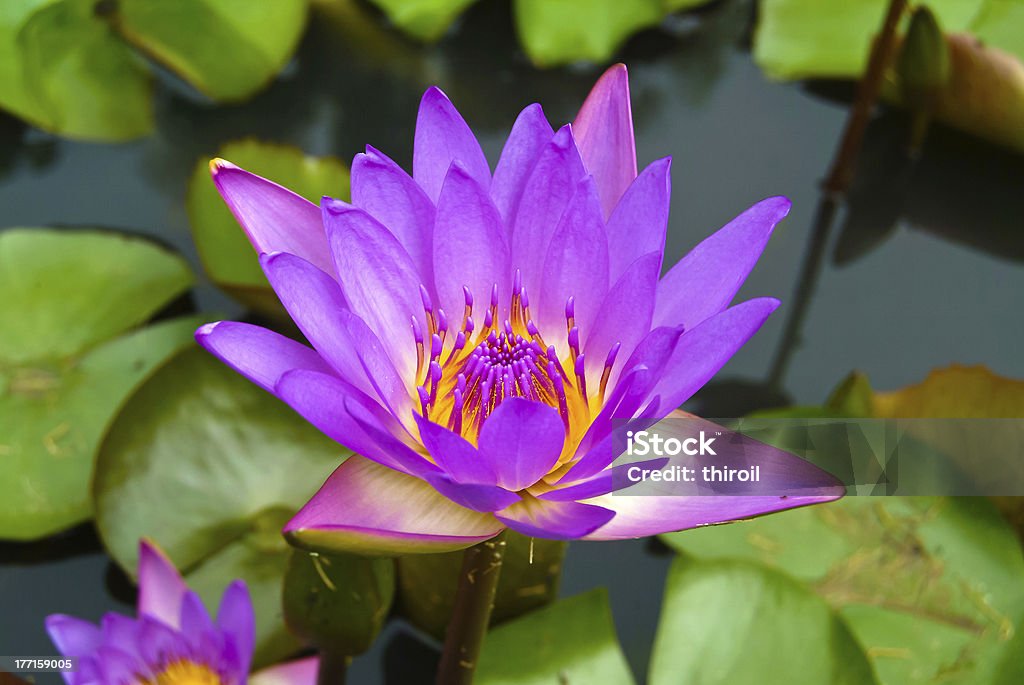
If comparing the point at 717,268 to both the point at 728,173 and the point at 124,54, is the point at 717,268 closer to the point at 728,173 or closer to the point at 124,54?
the point at 728,173

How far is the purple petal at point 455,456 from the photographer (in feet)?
2.48

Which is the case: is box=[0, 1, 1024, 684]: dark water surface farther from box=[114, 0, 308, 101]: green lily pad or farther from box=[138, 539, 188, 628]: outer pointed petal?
box=[138, 539, 188, 628]: outer pointed petal

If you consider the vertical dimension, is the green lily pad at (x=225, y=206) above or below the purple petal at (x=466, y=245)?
below

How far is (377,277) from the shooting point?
2.85ft

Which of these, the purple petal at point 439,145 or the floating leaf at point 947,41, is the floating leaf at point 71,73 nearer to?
the purple petal at point 439,145

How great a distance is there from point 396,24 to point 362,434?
1651 millimetres

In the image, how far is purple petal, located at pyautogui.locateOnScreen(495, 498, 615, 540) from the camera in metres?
0.75

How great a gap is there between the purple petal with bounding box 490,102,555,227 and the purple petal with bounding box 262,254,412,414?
0.20m

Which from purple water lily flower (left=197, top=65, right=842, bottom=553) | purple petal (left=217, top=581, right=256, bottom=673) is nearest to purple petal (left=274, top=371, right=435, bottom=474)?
purple water lily flower (left=197, top=65, right=842, bottom=553)

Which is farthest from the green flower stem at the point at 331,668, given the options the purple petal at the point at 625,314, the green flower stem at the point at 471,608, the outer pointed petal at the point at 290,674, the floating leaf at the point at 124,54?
the floating leaf at the point at 124,54

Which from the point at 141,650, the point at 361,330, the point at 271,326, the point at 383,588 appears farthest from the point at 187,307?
the point at 361,330

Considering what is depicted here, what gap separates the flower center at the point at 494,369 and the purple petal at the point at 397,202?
45 millimetres

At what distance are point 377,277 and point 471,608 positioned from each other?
1.16ft

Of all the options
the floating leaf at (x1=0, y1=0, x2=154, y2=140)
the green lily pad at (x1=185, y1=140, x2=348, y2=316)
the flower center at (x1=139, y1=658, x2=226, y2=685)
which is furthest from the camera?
the floating leaf at (x1=0, y1=0, x2=154, y2=140)
